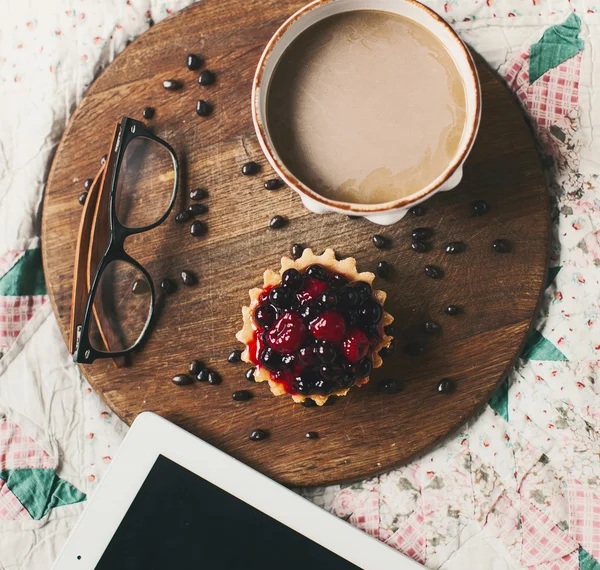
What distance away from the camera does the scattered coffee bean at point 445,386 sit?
1.07m

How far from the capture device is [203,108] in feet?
3.65

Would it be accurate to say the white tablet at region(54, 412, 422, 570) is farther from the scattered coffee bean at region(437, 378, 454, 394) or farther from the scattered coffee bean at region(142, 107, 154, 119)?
the scattered coffee bean at region(142, 107, 154, 119)

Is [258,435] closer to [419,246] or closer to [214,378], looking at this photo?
[214,378]

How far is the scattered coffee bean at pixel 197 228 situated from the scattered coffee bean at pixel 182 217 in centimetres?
2

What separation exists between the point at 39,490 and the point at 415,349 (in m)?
0.75

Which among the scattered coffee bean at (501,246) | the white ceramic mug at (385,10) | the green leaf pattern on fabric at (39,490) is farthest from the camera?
the green leaf pattern on fabric at (39,490)

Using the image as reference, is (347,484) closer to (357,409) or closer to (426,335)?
(357,409)

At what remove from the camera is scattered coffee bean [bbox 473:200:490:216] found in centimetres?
107

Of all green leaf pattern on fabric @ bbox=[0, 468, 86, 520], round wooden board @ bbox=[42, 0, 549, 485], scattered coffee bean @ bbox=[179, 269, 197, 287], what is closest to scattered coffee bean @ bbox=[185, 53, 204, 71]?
round wooden board @ bbox=[42, 0, 549, 485]

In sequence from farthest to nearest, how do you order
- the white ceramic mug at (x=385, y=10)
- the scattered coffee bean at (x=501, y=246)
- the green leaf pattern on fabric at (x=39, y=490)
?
the green leaf pattern on fabric at (x=39, y=490), the scattered coffee bean at (x=501, y=246), the white ceramic mug at (x=385, y=10)

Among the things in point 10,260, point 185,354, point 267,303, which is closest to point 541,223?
point 267,303

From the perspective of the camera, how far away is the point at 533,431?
112cm

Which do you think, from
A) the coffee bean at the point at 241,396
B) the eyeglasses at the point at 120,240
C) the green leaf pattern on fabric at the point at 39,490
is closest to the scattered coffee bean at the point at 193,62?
the eyeglasses at the point at 120,240

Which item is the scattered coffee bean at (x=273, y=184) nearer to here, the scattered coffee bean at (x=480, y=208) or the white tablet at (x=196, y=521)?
the scattered coffee bean at (x=480, y=208)
